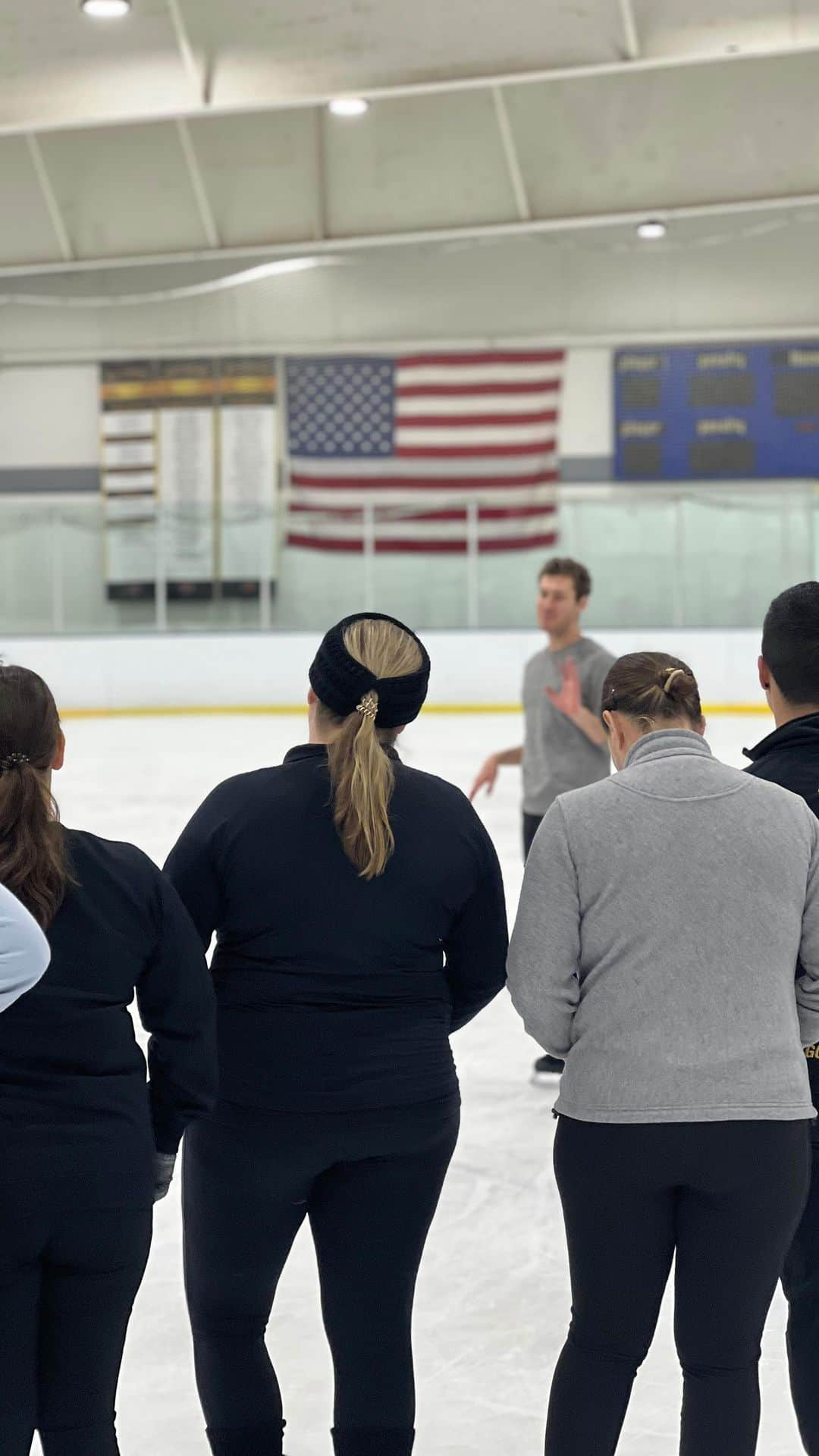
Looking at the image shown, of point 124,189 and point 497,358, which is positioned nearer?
point 124,189

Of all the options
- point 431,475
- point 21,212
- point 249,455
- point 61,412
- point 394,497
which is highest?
point 21,212

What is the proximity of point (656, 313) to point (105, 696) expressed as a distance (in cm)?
710

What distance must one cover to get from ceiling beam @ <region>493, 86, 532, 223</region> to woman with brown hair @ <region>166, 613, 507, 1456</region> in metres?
12.8

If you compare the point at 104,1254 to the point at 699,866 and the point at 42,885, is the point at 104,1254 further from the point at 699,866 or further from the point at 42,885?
the point at 699,866

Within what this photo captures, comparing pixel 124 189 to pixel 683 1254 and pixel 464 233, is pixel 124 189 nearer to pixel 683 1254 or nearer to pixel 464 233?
pixel 464 233

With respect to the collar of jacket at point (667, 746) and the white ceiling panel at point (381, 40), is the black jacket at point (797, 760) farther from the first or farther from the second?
the white ceiling panel at point (381, 40)

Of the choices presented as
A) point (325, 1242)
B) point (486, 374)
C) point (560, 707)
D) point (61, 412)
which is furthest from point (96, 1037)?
point (61, 412)

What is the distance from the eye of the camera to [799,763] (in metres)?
2.11

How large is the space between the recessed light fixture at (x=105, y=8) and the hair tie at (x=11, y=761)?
10.4 metres

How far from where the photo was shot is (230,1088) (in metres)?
1.94

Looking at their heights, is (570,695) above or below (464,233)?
below

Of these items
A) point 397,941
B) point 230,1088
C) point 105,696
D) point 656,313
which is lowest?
point 105,696

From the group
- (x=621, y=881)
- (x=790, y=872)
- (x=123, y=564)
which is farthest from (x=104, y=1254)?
(x=123, y=564)

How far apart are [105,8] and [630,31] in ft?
11.5
